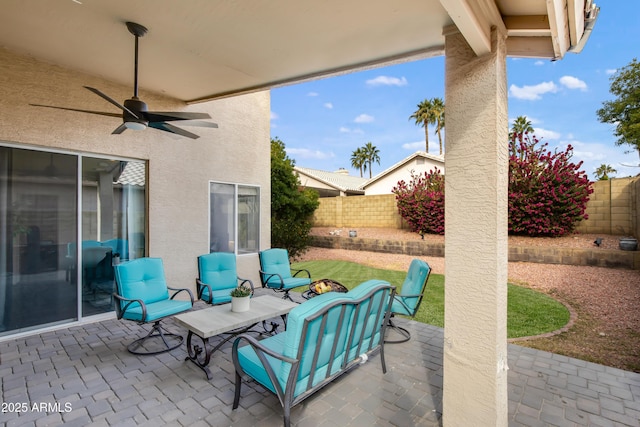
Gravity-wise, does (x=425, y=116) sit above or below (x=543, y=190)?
above

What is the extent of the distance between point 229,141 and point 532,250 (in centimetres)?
823

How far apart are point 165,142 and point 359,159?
36747mm

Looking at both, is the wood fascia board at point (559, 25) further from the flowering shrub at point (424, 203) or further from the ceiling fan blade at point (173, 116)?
the flowering shrub at point (424, 203)

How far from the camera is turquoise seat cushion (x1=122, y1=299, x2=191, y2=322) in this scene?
3.63 metres

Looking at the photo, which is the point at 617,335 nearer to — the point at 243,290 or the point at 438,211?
the point at 243,290

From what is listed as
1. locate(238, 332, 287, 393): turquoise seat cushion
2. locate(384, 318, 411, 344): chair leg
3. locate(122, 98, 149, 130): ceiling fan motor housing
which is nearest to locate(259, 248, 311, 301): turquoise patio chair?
locate(384, 318, 411, 344): chair leg

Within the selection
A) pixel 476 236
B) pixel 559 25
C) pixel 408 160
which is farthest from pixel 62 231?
pixel 408 160

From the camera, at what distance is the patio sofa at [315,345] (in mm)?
2078

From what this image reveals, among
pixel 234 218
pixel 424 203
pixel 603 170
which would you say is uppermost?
pixel 603 170

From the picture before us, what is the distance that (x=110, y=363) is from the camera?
3326mm

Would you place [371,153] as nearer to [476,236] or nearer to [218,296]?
[218,296]

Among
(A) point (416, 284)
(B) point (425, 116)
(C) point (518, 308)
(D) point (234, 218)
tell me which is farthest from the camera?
(B) point (425, 116)

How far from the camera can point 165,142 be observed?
17.7ft

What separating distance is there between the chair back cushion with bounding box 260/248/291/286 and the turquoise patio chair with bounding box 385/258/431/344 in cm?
245
